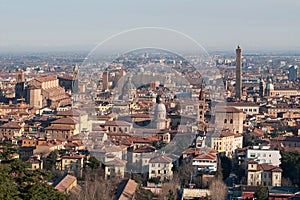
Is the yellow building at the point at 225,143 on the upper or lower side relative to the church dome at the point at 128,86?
lower

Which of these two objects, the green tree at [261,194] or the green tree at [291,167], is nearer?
the green tree at [261,194]

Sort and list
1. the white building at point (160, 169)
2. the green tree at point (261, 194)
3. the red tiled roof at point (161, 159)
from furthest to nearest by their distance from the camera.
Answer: the red tiled roof at point (161, 159) < the white building at point (160, 169) < the green tree at point (261, 194)

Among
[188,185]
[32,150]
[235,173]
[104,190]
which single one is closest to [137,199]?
[104,190]

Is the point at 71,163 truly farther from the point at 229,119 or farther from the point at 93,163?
the point at 229,119

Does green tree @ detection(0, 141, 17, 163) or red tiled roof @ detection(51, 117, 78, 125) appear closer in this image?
green tree @ detection(0, 141, 17, 163)

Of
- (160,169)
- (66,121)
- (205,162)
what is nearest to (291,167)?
(205,162)

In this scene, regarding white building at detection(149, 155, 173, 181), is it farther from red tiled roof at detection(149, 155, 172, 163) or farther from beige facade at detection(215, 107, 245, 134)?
beige facade at detection(215, 107, 245, 134)

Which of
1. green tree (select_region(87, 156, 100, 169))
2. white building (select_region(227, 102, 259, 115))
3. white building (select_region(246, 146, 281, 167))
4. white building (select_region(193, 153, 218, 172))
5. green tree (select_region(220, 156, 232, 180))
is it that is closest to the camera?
green tree (select_region(87, 156, 100, 169))

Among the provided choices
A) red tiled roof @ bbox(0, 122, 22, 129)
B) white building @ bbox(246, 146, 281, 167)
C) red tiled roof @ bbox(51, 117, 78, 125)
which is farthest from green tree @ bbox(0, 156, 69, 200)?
red tiled roof @ bbox(0, 122, 22, 129)

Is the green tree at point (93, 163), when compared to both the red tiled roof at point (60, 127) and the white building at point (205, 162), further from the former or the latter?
the red tiled roof at point (60, 127)

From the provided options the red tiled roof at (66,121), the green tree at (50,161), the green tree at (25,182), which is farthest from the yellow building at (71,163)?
the green tree at (25,182)

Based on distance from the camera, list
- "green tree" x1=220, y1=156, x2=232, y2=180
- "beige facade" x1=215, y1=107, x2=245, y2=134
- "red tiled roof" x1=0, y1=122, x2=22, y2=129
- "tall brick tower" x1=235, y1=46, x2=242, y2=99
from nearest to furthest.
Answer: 1. "green tree" x1=220, y1=156, x2=232, y2=180
2. "beige facade" x1=215, y1=107, x2=245, y2=134
3. "red tiled roof" x1=0, y1=122, x2=22, y2=129
4. "tall brick tower" x1=235, y1=46, x2=242, y2=99

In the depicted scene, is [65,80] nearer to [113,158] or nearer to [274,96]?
[274,96]
